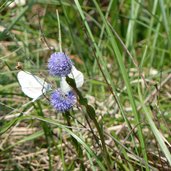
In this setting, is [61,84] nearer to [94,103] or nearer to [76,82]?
[76,82]

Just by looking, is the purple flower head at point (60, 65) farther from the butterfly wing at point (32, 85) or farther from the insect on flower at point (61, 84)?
the butterfly wing at point (32, 85)

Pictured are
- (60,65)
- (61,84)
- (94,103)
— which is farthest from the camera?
(94,103)

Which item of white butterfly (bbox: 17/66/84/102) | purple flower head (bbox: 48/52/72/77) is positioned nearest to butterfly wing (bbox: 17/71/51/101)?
white butterfly (bbox: 17/66/84/102)

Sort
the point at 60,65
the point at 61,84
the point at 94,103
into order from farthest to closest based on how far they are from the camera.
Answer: the point at 94,103 → the point at 61,84 → the point at 60,65

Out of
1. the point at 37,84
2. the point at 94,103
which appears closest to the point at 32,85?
the point at 37,84

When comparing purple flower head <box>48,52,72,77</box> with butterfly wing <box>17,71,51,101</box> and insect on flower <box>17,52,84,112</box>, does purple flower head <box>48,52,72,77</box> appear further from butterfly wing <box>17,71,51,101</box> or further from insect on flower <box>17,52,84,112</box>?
butterfly wing <box>17,71,51,101</box>

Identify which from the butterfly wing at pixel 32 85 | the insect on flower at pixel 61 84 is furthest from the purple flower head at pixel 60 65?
the butterfly wing at pixel 32 85

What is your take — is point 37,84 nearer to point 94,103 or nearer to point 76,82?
A: point 76,82

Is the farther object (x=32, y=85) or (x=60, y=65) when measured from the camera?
(x=32, y=85)

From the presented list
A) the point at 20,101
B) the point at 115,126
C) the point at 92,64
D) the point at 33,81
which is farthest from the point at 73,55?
the point at 33,81
